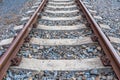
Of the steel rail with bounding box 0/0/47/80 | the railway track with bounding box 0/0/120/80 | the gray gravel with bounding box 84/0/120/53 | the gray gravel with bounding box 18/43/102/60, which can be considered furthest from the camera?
the gray gravel with bounding box 84/0/120/53

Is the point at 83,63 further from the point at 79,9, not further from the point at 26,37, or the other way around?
the point at 79,9

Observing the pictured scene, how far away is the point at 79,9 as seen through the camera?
26.4ft

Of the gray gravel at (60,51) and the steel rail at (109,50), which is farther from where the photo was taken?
the gray gravel at (60,51)

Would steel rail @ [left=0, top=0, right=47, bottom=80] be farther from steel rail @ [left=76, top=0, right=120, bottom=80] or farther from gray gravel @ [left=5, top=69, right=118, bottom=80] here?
steel rail @ [left=76, top=0, right=120, bottom=80]

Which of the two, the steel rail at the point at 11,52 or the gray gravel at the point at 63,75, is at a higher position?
the steel rail at the point at 11,52

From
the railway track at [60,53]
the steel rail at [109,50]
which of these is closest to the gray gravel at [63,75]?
the railway track at [60,53]

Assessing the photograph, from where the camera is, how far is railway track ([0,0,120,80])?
3831 millimetres

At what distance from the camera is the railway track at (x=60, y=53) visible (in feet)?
12.6

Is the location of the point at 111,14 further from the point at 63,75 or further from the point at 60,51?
the point at 63,75

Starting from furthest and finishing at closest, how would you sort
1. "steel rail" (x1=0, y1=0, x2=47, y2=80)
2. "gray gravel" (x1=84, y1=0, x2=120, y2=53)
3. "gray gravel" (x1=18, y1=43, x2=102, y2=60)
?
"gray gravel" (x1=84, y1=0, x2=120, y2=53) → "gray gravel" (x1=18, y1=43, x2=102, y2=60) → "steel rail" (x1=0, y1=0, x2=47, y2=80)

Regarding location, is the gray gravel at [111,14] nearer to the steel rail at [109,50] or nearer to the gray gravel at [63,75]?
the steel rail at [109,50]

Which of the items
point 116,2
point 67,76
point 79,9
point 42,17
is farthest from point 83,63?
point 116,2

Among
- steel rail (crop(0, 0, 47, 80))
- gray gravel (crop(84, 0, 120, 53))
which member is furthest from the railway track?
gray gravel (crop(84, 0, 120, 53))

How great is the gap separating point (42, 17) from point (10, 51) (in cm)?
324
